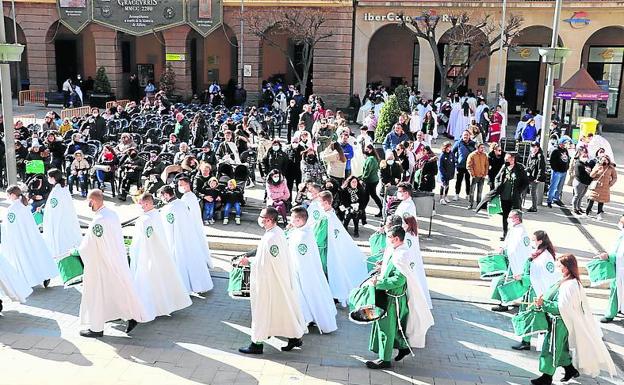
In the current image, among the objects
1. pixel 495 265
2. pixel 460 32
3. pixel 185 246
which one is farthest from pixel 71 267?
pixel 460 32

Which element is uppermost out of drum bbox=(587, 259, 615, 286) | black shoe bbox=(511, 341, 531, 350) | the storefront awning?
the storefront awning

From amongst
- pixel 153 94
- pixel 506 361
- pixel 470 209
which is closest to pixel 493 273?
pixel 506 361

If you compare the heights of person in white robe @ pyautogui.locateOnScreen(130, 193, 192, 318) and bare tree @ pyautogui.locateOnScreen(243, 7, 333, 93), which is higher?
bare tree @ pyautogui.locateOnScreen(243, 7, 333, 93)

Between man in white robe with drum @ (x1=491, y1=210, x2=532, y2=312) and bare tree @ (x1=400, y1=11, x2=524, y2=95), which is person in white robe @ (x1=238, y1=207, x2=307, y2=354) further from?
bare tree @ (x1=400, y1=11, x2=524, y2=95)

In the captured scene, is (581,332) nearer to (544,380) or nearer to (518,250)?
(544,380)

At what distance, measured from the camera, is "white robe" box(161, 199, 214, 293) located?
10.0 m

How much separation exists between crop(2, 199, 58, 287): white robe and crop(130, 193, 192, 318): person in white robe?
193 centimetres

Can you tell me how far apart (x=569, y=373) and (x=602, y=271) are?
2.38 metres

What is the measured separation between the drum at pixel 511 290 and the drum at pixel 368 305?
7.17ft

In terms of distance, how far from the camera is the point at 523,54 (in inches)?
1324

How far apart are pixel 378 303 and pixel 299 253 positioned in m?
1.36

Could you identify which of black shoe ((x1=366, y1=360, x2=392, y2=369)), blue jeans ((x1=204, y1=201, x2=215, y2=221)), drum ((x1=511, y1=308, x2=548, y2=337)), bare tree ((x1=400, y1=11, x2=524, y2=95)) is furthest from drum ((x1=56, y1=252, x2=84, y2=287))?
bare tree ((x1=400, y1=11, x2=524, y2=95))

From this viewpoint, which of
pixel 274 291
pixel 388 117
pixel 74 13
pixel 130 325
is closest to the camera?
pixel 274 291

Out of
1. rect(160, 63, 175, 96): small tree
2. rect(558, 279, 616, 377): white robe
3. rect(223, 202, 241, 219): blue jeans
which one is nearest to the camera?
rect(558, 279, 616, 377): white robe
